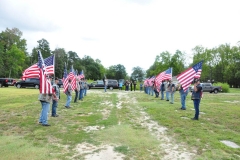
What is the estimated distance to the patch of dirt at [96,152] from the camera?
15.9ft

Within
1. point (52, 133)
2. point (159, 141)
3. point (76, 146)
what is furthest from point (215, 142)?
point (52, 133)

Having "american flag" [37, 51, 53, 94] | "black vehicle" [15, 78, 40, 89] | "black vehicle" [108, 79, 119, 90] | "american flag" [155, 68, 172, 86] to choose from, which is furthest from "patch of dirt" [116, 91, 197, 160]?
"black vehicle" [15, 78, 40, 89]

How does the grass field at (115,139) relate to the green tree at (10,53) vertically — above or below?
below

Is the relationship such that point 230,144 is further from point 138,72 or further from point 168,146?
point 138,72

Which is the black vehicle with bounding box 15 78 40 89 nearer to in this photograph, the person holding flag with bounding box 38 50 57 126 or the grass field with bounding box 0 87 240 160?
the grass field with bounding box 0 87 240 160

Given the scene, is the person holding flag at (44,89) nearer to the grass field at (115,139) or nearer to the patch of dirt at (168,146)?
the grass field at (115,139)

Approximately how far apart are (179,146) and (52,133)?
149 inches

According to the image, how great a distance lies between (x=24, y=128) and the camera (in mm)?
7477

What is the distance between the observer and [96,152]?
5168mm

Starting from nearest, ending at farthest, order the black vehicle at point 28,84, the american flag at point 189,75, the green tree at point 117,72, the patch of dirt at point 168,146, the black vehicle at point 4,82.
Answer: the patch of dirt at point 168,146 < the american flag at point 189,75 < the black vehicle at point 28,84 < the black vehicle at point 4,82 < the green tree at point 117,72

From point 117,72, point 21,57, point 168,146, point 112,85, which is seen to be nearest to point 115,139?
point 168,146

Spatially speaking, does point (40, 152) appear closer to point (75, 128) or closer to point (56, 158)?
point (56, 158)

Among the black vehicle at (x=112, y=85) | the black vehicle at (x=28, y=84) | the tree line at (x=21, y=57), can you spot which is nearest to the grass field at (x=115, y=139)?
the black vehicle at (x=28, y=84)

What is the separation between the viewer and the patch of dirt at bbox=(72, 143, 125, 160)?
4.84 m
